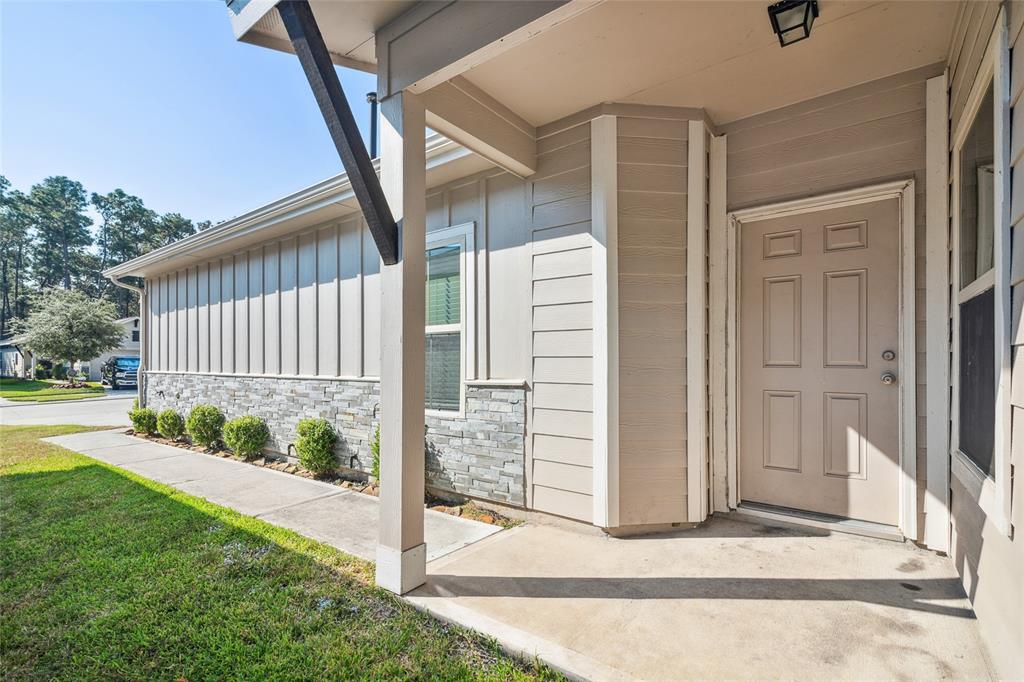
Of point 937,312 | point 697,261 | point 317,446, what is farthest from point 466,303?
point 937,312

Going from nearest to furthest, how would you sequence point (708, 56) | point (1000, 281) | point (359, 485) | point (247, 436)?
1. point (1000, 281)
2. point (708, 56)
3. point (359, 485)
4. point (247, 436)

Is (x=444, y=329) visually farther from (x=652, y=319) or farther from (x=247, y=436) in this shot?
(x=247, y=436)

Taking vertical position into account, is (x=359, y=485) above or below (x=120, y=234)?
below

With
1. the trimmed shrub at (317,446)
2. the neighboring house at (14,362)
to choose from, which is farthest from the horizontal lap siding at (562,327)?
the neighboring house at (14,362)

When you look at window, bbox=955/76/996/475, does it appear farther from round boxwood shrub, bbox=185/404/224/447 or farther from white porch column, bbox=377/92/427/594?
round boxwood shrub, bbox=185/404/224/447

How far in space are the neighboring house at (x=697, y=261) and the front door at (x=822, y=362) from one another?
0.6 inches

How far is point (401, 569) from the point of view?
88.4 inches

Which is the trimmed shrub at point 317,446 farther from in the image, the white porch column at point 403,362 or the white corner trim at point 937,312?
the white corner trim at point 937,312

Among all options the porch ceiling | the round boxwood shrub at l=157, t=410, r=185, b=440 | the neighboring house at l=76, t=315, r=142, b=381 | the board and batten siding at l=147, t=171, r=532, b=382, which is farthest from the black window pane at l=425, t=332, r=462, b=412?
the neighboring house at l=76, t=315, r=142, b=381

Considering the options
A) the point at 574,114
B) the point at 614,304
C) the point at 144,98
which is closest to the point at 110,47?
the point at 144,98

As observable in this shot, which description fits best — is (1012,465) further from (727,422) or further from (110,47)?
(110,47)

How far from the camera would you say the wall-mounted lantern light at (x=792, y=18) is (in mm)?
2096

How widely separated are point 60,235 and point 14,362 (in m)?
12.7

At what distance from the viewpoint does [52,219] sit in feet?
108
